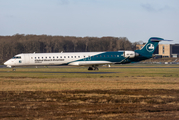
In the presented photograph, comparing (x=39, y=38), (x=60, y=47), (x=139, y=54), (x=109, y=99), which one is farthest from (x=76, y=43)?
(x=109, y=99)

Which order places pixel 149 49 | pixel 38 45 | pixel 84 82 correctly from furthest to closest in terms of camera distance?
1. pixel 38 45
2. pixel 149 49
3. pixel 84 82

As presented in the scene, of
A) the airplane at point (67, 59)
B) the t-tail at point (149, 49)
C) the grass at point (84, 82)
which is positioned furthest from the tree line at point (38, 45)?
the grass at point (84, 82)

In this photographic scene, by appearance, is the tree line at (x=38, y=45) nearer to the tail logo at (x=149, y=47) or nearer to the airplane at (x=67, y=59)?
the airplane at (x=67, y=59)

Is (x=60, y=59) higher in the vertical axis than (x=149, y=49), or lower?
lower

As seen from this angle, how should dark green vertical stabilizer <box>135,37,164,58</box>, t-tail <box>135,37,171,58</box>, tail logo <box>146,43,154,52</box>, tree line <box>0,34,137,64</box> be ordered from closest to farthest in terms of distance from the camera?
t-tail <box>135,37,171,58</box>
dark green vertical stabilizer <box>135,37,164,58</box>
tail logo <box>146,43,154,52</box>
tree line <box>0,34,137,64</box>

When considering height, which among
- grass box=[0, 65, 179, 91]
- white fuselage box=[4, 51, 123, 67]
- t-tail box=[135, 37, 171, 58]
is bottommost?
grass box=[0, 65, 179, 91]

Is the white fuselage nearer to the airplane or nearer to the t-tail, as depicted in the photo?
the airplane

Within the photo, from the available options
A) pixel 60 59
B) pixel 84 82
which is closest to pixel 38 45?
pixel 60 59

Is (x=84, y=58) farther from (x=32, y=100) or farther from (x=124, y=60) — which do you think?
(x=32, y=100)

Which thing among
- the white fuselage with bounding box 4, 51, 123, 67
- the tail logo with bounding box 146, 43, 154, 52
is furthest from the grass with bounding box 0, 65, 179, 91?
the tail logo with bounding box 146, 43, 154, 52

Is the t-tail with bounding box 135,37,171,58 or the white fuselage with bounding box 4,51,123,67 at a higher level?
the t-tail with bounding box 135,37,171,58

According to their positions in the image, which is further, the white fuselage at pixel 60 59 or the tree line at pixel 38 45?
the tree line at pixel 38 45

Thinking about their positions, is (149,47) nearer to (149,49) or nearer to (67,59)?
(149,49)

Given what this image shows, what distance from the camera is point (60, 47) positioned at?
18875 centimetres
